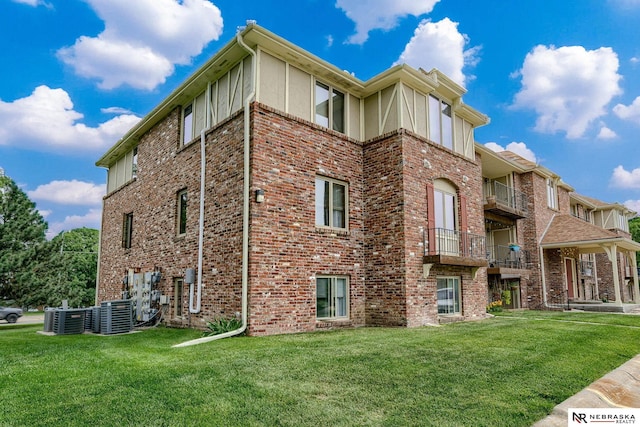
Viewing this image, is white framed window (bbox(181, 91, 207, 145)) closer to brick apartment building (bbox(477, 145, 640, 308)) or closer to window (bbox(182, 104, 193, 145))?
window (bbox(182, 104, 193, 145))

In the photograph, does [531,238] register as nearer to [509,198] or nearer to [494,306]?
[509,198]

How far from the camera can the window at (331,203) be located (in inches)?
439

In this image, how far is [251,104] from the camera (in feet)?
32.8

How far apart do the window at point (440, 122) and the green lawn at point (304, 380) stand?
271 inches

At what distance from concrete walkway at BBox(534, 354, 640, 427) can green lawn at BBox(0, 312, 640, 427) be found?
120 mm

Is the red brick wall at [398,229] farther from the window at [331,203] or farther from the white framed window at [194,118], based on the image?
the white framed window at [194,118]

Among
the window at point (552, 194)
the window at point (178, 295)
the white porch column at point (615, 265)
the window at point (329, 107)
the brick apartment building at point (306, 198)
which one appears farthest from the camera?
the window at point (552, 194)

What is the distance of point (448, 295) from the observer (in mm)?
12750

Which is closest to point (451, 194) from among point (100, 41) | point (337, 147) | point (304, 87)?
point (337, 147)

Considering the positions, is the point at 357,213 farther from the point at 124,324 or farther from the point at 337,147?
the point at 124,324

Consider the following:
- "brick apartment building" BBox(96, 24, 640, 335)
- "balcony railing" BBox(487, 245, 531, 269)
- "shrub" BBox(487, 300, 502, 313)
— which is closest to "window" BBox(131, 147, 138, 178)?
"brick apartment building" BBox(96, 24, 640, 335)

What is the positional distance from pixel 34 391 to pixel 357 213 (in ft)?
28.5

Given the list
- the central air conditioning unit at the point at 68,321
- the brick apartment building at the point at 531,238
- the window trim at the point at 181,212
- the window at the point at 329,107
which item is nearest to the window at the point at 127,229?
the window trim at the point at 181,212

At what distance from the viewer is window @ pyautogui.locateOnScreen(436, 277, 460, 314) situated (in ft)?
40.8
